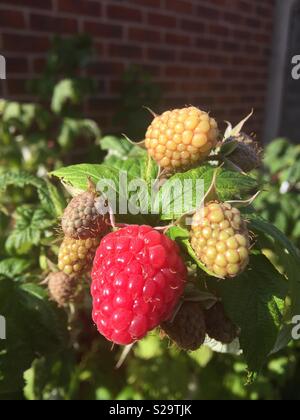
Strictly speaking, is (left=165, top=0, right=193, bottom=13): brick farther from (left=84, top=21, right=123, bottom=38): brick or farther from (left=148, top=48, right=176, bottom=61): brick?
(left=84, top=21, right=123, bottom=38): brick

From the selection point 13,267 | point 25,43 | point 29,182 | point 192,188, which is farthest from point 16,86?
point 192,188

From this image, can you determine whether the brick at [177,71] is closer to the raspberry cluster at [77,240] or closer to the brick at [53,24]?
the brick at [53,24]

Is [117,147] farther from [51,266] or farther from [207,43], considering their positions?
[207,43]


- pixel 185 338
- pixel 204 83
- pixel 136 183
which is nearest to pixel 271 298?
pixel 185 338

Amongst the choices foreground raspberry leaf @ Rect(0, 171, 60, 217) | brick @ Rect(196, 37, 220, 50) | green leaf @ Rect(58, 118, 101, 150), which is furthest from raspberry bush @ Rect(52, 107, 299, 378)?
brick @ Rect(196, 37, 220, 50)

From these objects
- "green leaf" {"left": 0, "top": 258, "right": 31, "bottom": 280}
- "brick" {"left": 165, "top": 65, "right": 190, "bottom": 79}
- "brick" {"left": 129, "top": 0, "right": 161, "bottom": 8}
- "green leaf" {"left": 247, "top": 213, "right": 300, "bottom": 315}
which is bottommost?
"green leaf" {"left": 0, "top": 258, "right": 31, "bottom": 280}
